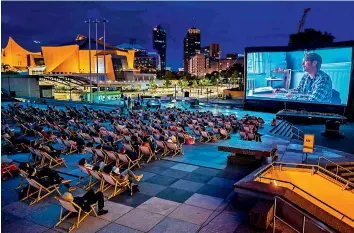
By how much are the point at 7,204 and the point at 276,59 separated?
31969 millimetres

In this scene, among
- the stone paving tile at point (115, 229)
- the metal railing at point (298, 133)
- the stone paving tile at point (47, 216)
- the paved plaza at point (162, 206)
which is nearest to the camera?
the stone paving tile at point (115, 229)

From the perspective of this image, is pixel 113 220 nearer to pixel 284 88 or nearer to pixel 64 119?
pixel 64 119

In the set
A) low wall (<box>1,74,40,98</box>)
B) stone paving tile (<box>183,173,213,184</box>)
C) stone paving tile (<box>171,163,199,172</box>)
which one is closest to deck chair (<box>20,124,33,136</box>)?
stone paving tile (<box>171,163,199,172</box>)

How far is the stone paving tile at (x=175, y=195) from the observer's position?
7340mm

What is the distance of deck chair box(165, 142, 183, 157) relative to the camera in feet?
37.6

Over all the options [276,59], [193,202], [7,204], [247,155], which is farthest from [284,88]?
[7,204]

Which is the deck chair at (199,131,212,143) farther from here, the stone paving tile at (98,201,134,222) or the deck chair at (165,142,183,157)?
the stone paving tile at (98,201,134,222)

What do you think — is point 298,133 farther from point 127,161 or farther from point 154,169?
point 127,161

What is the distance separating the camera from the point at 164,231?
5773 mm

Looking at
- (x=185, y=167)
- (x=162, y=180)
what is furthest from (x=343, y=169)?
(x=162, y=180)

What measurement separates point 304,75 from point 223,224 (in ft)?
96.4

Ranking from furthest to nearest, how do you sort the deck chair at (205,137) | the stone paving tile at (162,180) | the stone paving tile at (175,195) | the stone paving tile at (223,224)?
the deck chair at (205,137)
the stone paving tile at (162,180)
the stone paving tile at (175,195)
the stone paving tile at (223,224)

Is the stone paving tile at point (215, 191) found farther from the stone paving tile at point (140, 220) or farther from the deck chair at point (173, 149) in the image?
the deck chair at point (173, 149)

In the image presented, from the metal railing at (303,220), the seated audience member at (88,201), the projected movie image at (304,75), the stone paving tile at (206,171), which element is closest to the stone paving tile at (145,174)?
the stone paving tile at (206,171)
